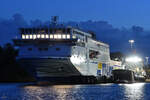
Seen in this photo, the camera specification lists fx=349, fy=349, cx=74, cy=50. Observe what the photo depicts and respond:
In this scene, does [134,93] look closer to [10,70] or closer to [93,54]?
[93,54]

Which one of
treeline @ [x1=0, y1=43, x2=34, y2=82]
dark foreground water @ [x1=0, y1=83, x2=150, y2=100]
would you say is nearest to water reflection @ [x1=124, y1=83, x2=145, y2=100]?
dark foreground water @ [x1=0, y1=83, x2=150, y2=100]

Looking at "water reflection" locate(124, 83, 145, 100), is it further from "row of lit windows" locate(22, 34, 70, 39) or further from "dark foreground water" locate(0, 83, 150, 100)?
"row of lit windows" locate(22, 34, 70, 39)

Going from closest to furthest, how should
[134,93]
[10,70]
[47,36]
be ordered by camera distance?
[134,93] < [47,36] < [10,70]

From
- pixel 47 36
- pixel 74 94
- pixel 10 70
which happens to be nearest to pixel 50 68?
pixel 47 36

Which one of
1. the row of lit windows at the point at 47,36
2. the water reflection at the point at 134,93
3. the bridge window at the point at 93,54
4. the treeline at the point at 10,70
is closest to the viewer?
the water reflection at the point at 134,93

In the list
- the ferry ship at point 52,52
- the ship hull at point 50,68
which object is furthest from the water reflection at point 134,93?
the ferry ship at point 52,52

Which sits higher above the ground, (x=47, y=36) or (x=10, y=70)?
(x=47, y=36)

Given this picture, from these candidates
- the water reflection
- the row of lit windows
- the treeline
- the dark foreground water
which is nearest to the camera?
the dark foreground water

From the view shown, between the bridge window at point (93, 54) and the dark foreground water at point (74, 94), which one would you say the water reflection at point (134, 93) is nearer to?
the dark foreground water at point (74, 94)

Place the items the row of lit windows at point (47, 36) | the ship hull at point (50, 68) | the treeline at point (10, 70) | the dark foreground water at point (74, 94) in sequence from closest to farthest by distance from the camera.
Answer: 1. the dark foreground water at point (74, 94)
2. the ship hull at point (50, 68)
3. the row of lit windows at point (47, 36)
4. the treeline at point (10, 70)

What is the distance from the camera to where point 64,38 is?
67.1 m

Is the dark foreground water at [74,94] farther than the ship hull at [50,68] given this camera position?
No

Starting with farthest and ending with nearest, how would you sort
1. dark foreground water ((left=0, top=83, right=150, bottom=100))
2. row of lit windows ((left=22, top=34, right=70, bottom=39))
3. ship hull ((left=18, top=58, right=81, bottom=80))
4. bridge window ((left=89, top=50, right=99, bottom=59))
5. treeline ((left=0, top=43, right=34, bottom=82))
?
treeline ((left=0, top=43, right=34, bottom=82)) → bridge window ((left=89, top=50, right=99, bottom=59)) → row of lit windows ((left=22, top=34, right=70, bottom=39)) → ship hull ((left=18, top=58, right=81, bottom=80)) → dark foreground water ((left=0, top=83, right=150, bottom=100))

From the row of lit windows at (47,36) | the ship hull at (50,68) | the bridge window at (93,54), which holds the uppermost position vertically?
the row of lit windows at (47,36)
